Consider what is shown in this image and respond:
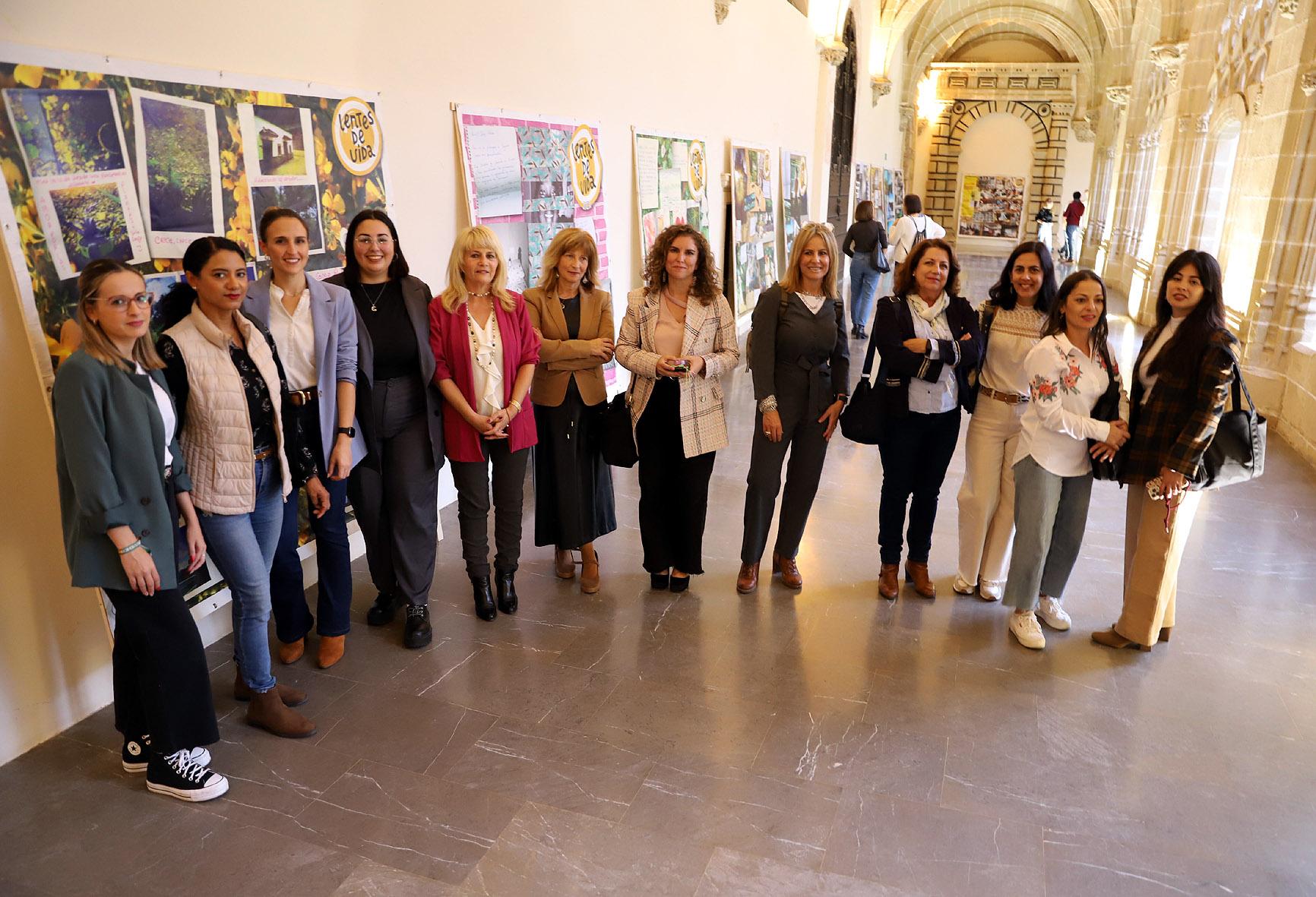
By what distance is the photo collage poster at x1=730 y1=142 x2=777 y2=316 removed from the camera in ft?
32.2

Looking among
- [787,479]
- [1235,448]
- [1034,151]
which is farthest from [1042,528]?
[1034,151]

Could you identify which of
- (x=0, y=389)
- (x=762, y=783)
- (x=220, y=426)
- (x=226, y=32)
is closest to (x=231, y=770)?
(x=220, y=426)

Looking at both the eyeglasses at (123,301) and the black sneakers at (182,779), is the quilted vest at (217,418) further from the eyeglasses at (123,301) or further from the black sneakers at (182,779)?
the black sneakers at (182,779)

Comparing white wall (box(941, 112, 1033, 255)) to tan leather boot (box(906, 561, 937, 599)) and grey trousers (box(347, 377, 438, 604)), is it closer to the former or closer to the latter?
tan leather boot (box(906, 561, 937, 599))

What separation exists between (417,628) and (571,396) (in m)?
1.25

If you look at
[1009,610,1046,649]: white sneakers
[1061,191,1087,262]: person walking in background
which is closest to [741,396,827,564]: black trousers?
[1009,610,1046,649]: white sneakers

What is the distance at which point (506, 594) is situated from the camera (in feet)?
13.4

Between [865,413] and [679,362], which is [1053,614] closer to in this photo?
[865,413]

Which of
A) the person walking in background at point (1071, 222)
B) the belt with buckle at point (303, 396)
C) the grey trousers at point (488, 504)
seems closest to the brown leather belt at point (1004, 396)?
the grey trousers at point (488, 504)

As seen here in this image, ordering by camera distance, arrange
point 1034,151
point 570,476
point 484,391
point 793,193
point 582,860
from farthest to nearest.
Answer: point 1034,151 < point 793,193 < point 570,476 < point 484,391 < point 582,860

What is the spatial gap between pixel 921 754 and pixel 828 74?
12.7 m

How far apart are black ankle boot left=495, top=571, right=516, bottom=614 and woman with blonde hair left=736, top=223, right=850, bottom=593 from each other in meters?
1.17

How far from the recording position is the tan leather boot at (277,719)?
10.3ft

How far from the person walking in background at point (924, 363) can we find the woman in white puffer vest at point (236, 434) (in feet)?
8.14
